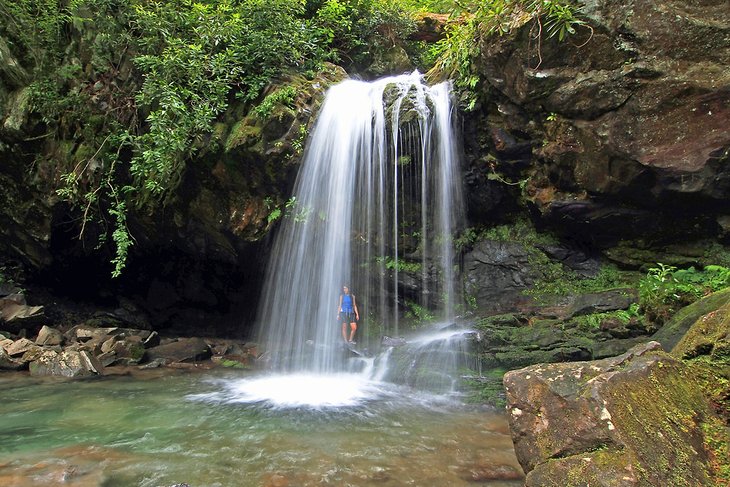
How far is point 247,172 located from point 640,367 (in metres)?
8.91

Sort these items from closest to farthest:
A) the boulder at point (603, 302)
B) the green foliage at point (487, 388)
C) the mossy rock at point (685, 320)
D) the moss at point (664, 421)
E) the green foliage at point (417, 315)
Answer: the moss at point (664, 421) < the mossy rock at point (685, 320) < the green foliage at point (487, 388) < the boulder at point (603, 302) < the green foliage at point (417, 315)

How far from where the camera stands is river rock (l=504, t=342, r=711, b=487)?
2.50 m

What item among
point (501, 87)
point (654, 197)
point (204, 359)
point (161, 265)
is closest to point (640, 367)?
point (654, 197)

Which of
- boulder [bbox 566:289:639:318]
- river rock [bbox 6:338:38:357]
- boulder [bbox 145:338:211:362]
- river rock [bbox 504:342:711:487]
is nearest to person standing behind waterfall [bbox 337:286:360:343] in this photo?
boulder [bbox 145:338:211:362]

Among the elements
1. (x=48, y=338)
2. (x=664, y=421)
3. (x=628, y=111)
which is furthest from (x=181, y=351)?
(x=628, y=111)

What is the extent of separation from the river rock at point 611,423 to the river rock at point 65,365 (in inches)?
340

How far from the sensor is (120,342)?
1005 centimetres

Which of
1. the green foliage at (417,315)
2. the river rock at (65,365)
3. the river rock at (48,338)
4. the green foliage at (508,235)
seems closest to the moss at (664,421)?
the green foliage at (508,235)

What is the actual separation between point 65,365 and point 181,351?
243cm

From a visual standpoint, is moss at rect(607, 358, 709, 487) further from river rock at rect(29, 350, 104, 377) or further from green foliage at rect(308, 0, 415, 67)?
green foliage at rect(308, 0, 415, 67)

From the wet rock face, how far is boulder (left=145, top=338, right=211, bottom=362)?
8.70 metres

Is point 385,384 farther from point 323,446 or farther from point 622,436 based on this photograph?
point 622,436

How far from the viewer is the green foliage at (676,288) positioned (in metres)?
6.73

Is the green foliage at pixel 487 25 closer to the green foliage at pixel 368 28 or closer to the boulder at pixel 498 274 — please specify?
the boulder at pixel 498 274
